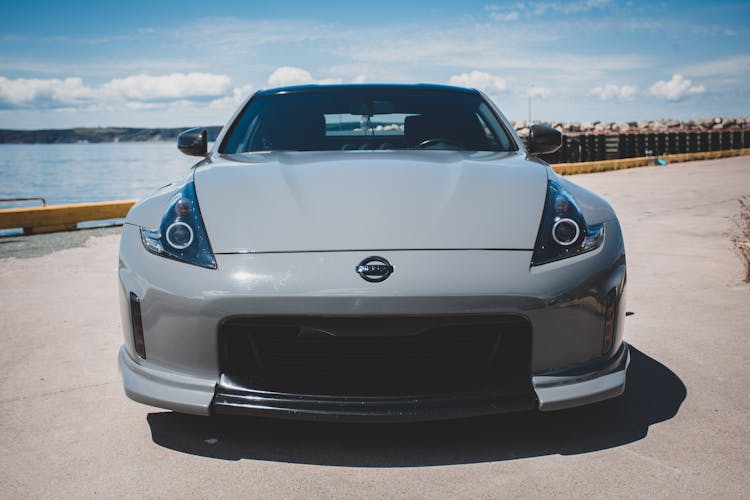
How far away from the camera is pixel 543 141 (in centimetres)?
347

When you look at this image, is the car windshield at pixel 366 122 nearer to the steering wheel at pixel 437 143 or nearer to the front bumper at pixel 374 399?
the steering wheel at pixel 437 143

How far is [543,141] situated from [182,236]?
1947 millimetres

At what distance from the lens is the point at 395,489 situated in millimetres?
2082

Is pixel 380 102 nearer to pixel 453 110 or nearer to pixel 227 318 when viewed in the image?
pixel 453 110

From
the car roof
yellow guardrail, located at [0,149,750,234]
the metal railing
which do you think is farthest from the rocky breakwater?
the car roof

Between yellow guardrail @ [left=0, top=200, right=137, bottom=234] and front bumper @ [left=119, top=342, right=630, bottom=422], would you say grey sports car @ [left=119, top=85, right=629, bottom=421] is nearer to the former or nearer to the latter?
front bumper @ [left=119, top=342, right=630, bottom=422]

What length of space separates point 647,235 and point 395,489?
19.9ft

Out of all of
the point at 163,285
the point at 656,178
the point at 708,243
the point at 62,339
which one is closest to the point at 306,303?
the point at 163,285

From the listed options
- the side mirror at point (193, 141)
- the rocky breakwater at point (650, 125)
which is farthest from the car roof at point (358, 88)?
the rocky breakwater at point (650, 125)

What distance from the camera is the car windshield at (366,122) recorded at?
345 centimetres

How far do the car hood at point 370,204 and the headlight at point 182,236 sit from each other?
0.12 ft

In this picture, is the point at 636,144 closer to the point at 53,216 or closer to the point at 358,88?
the point at 53,216

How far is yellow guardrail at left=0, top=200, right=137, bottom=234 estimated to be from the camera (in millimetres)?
9227

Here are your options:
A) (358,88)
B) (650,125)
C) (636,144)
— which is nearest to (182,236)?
(358,88)
